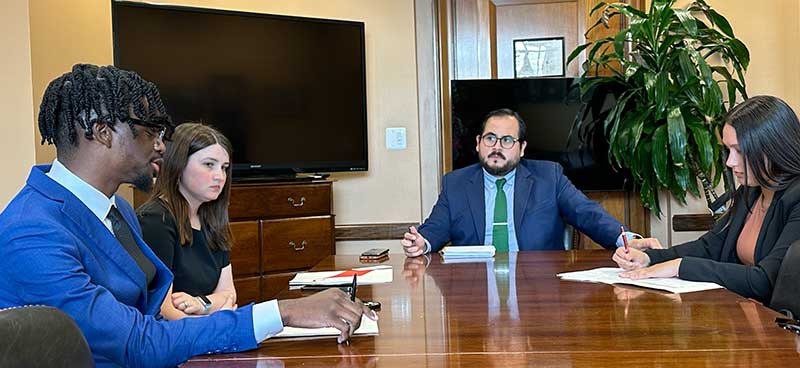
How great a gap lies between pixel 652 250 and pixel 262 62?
2.34 meters

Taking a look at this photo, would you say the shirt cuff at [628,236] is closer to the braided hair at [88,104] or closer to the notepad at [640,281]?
the notepad at [640,281]

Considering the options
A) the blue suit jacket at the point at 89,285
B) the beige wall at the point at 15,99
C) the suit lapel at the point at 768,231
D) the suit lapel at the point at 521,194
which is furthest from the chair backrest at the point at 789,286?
the beige wall at the point at 15,99

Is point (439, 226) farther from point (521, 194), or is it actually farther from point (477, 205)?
point (521, 194)

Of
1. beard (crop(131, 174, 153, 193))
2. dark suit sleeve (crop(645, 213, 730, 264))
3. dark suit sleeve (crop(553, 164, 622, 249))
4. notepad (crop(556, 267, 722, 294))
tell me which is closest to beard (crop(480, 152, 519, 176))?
dark suit sleeve (crop(553, 164, 622, 249))

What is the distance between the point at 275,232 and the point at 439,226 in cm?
94

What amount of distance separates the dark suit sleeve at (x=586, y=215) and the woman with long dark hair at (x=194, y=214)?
1.39m

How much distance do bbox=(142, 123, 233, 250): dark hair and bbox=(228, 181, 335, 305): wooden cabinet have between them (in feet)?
3.57

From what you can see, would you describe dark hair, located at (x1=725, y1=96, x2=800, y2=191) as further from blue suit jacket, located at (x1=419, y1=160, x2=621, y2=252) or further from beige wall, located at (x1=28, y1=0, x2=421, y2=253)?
beige wall, located at (x1=28, y1=0, x2=421, y2=253)

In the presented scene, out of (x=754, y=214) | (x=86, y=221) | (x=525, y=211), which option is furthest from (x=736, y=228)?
(x=86, y=221)

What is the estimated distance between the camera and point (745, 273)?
217cm

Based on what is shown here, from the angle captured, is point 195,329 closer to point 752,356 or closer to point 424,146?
point 752,356

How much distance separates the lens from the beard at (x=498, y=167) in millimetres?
3436

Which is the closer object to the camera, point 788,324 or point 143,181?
point 788,324

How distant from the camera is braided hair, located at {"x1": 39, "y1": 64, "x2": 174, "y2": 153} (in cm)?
158
